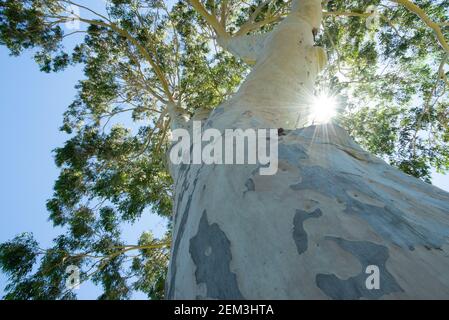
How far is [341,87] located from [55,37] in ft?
18.4

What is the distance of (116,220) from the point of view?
6.25 metres

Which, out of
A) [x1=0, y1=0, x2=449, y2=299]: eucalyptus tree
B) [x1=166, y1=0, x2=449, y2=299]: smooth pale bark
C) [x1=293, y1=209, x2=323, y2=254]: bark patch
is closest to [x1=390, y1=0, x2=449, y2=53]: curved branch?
[x1=0, y1=0, x2=449, y2=299]: eucalyptus tree

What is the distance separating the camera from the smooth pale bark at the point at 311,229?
2.27 ft

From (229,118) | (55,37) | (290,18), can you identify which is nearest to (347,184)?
(229,118)

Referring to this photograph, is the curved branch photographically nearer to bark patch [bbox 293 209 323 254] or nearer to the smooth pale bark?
the smooth pale bark

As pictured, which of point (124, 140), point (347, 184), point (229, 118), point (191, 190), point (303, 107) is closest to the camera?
point (347, 184)

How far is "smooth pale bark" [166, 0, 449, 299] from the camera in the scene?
692mm

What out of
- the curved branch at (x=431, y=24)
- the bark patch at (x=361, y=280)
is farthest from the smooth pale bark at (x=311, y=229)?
the curved branch at (x=431, y=24)

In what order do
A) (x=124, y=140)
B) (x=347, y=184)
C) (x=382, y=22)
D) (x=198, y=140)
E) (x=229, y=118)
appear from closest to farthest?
(x=347, y=184) → (x=229, y=118) → (x=198, y=140) → (x=382, y=22) → (x=124, y=140)

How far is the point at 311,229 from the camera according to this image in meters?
0.82

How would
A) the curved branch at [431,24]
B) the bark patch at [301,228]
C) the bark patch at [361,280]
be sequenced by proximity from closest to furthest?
the bark patch at [361,280] < the bark patch at [301,228] < the curved branch at [431,24]

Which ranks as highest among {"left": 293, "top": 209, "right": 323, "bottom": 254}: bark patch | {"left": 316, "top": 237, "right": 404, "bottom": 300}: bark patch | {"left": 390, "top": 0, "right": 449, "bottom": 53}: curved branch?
{"left": 390, "top": 0, "right": 449, "bottom": 53}: curved branch

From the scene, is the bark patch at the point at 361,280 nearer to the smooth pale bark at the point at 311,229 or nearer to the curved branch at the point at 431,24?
the smooth pale bark at the point at 311,229

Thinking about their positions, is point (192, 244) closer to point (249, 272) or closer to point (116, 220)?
point (249, 272)
